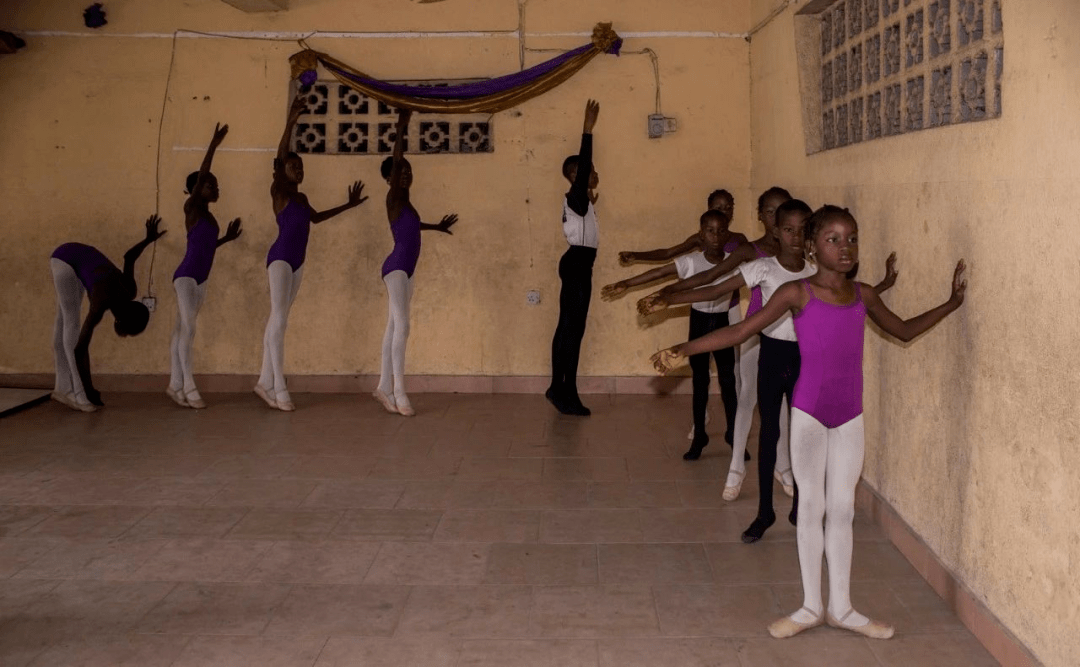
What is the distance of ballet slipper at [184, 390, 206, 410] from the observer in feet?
26.0

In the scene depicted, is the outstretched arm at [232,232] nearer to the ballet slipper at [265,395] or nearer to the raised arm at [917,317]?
the ballet slipper at [265,395]

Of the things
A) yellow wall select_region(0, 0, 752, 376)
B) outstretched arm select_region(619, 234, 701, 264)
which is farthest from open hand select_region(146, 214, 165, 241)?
outstretched arm select_region(619, 234, 701, 264)

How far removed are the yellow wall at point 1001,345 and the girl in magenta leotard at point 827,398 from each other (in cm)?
30

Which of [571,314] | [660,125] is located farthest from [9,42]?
[660,125]

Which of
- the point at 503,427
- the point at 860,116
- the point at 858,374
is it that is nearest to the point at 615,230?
the point at 503,427

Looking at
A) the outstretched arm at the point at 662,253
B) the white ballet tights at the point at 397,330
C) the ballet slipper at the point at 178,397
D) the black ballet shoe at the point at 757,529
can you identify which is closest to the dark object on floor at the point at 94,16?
the ballet slipper at the point at 178,397

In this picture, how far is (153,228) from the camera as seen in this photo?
8.23 m

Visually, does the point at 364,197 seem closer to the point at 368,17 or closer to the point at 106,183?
the point at 368,17

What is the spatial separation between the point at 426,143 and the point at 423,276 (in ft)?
3.39

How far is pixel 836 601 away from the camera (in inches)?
148

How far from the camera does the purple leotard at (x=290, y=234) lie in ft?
25.4

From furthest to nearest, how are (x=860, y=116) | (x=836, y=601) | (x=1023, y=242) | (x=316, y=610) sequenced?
(x=860, y=116) → (x=316, y=610) → (x=836, y=601) → (x=1023, y=242)

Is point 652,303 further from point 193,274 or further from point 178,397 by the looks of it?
point 178,397

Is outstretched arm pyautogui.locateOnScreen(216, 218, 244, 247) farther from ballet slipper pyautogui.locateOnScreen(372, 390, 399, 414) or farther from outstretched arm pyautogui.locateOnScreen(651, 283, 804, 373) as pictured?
outstretched arm pyautogui.locateOnScreen(651, 283, 804, 373)
